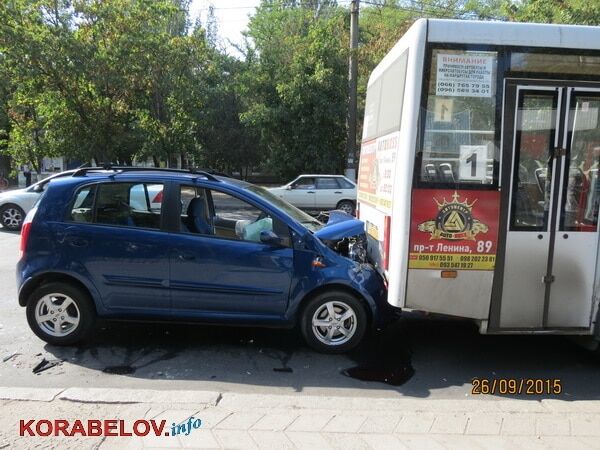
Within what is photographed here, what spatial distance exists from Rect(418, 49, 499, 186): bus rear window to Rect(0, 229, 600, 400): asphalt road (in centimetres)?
174

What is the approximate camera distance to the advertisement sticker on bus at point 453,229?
4199mm

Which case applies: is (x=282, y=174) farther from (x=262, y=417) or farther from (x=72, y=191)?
(x=262, y=417)

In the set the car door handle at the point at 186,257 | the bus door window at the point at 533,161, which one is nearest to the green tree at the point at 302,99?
the car door handle at the point at 186,257

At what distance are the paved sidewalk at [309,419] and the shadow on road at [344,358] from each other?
45 cm

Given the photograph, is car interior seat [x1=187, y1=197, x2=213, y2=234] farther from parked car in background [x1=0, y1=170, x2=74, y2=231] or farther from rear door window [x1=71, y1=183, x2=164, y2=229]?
parked car in background [x1=0, y1=170, x2=74, y2=231]

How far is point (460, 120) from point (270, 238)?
1949mm

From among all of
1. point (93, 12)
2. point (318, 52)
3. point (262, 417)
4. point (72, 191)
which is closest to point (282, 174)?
point (318, 52)

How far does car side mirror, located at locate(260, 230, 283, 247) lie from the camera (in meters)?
4.68

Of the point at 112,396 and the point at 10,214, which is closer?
the point at 112,396

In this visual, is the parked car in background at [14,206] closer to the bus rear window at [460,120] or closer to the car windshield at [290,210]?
the car windshield at [290,210]

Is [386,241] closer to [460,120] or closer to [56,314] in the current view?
[460,120]

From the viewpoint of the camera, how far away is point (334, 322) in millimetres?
4773
